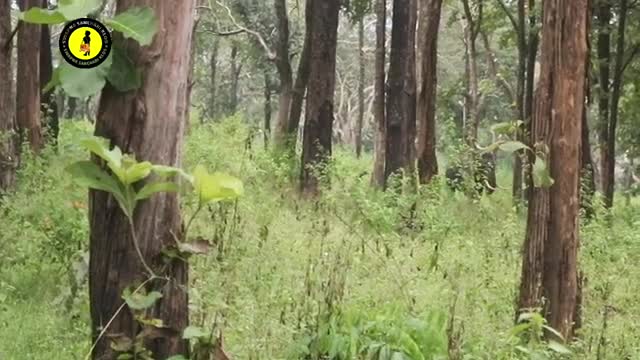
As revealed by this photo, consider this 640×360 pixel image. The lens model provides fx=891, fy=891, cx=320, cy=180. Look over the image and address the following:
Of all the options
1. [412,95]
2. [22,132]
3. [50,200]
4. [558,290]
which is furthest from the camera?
[412,95]

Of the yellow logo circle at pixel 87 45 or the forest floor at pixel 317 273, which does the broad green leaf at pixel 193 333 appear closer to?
the forest floor at pixel 317 273

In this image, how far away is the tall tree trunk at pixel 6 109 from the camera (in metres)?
8.73

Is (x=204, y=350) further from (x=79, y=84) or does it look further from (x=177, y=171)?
(x=79, y=84)

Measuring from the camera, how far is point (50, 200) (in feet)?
27.5

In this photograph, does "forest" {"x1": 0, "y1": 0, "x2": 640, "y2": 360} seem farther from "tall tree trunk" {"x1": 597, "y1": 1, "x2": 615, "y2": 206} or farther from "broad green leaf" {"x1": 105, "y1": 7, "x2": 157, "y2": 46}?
"tall tree trunk" {"x1": 597, "y1": 1, "x2": 615, "y2": 206}

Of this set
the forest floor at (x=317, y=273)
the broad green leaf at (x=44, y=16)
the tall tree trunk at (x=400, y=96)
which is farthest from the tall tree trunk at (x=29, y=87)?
the broad green leaf at (x=44, y=16)

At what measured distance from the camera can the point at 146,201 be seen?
3.36 meters

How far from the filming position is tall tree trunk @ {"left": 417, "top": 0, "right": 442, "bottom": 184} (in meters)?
14.0

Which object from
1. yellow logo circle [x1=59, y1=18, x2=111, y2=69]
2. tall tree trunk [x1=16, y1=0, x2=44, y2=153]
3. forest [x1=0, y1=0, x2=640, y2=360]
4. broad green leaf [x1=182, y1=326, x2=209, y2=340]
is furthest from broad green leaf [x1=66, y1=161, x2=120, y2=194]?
tall tree trunk [x1=16, y1=0, x2=44, y2=153]

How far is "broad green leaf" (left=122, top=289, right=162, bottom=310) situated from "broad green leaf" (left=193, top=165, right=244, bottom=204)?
40 centimetres

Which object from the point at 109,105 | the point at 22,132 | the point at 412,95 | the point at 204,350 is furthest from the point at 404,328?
the point at 412,95

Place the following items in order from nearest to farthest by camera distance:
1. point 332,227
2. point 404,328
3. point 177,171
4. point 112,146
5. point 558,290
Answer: point 177,171 → point 112,146 → point 404,328 → point 558,290 → point 332,227

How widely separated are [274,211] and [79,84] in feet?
21.7

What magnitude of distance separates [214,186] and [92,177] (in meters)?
0.44
